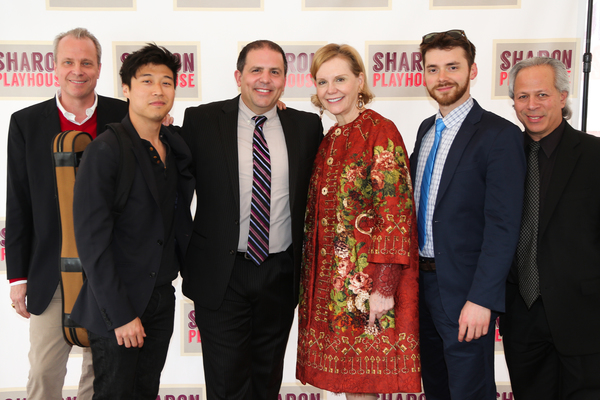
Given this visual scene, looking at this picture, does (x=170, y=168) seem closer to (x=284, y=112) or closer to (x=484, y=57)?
(x=284, y=112)

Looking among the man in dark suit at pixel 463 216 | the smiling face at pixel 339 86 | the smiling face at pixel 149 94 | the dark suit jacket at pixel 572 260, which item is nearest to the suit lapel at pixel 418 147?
the man in dark suit at pixel 463 216

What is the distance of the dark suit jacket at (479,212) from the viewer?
1.75 metres

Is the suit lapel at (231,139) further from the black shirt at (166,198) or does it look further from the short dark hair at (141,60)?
the short dark hair at (141,60)

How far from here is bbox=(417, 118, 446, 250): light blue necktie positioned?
78.2 inches

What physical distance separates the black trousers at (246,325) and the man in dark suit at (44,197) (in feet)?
2.58

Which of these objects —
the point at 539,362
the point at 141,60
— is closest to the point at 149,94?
the point at 141,60

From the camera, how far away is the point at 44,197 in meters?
2.10

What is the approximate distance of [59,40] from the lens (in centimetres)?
225

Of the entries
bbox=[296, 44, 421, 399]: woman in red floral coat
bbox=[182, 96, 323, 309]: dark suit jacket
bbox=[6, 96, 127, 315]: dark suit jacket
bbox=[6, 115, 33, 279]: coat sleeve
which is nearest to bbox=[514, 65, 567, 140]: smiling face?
bbox=[296, 44, 421, 399]: woman in red floral coat

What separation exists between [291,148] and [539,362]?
160cm

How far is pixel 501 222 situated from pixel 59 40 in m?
2.37

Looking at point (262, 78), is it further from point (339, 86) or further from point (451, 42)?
point (451, 42)

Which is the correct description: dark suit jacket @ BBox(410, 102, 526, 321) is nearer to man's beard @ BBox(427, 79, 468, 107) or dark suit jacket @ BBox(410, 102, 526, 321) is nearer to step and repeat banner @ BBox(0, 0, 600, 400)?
man's beard @ BBox(427, 79, 468, 107)

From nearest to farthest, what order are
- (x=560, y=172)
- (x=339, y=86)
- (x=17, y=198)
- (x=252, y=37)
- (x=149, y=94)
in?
(x=149, y=94) < (x=560, y=172) < (x=339, y=86) < (x=17, y=198) < (x=252, y=37)
